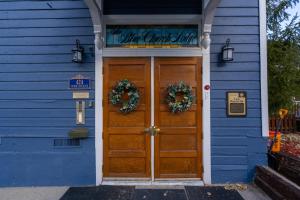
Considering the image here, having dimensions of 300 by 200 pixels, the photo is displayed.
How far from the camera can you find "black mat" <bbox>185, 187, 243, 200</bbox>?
175 inches

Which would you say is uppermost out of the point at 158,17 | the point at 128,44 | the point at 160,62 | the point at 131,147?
the point at 158,17

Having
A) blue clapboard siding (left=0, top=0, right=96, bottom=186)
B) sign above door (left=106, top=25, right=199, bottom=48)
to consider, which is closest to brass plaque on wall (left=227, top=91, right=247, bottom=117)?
sign above door (left=106, top=25, right=199, bottom=48)

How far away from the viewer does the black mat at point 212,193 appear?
14.6 ft

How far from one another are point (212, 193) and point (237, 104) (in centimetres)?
150

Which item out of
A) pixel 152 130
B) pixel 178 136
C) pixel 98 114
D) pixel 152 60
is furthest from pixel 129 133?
pixel 152 60

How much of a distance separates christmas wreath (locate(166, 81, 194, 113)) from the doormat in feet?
4.28

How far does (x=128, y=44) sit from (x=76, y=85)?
1127mm

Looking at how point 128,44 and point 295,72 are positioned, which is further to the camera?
point 295,72

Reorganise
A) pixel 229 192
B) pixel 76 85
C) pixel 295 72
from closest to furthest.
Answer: pixel 229 192, pixel 76 85, pixel 295 72

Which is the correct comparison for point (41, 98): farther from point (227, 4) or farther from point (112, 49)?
point (227, 4)

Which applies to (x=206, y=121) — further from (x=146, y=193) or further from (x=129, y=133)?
(x=146, y=193)

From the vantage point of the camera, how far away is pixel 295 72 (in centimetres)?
871

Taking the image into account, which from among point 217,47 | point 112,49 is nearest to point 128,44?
point 112,49

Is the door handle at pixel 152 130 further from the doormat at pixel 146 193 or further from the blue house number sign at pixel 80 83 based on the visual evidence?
the blue house number sign at pixel 80 83
